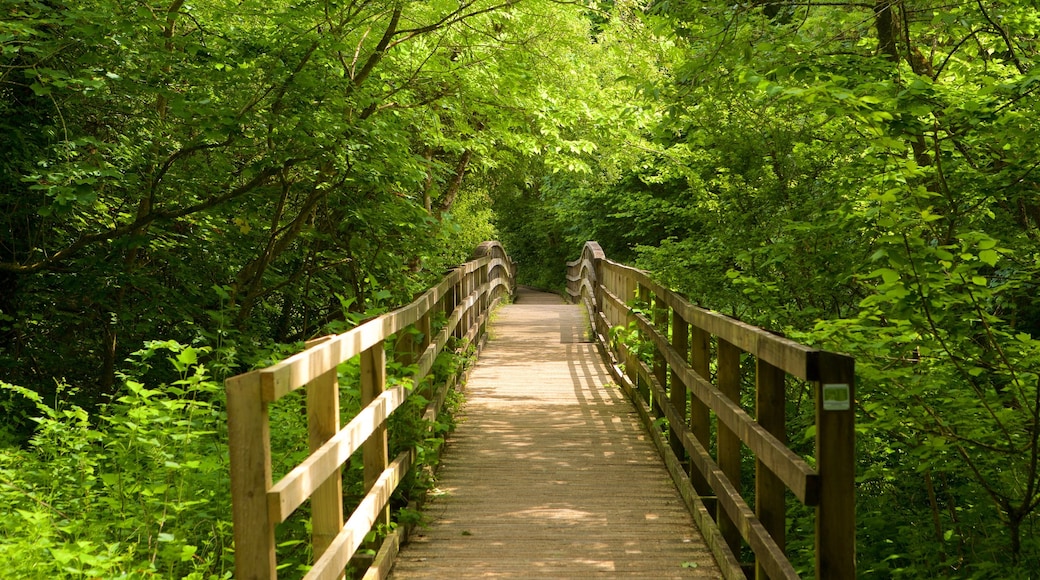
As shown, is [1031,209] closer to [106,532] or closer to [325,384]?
[325,384]

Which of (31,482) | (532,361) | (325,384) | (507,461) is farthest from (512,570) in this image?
(532,361)

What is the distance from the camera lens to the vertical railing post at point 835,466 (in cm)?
287

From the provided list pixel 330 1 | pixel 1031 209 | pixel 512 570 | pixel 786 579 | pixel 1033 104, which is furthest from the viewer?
pixel 1031 209

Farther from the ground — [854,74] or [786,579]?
[854,74]

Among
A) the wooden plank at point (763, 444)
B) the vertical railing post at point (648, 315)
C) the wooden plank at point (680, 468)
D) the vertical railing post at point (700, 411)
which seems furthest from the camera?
the vertical railing post at point (648, 315)

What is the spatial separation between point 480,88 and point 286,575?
20.3 ft

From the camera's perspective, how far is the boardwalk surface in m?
4.50

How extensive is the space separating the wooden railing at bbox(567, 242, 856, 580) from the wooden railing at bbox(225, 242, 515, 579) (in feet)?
5.11

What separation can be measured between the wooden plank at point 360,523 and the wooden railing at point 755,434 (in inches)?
61.7

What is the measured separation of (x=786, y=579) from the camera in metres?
3.16

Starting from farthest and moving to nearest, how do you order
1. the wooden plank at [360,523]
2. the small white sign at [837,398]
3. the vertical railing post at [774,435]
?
1. the vertical railing post at [774,435]
2. the wooden plank at [360,523]
3. the small white sign at [837,398]

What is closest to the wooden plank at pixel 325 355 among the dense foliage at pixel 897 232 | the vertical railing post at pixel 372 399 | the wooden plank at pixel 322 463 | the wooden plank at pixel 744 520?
the vertical railing post at pixel 372 399

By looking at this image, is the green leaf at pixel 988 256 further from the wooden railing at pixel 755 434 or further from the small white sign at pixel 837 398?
the small white sign at pixel 837 398

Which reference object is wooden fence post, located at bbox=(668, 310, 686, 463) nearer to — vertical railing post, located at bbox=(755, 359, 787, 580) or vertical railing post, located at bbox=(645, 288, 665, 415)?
vertical railing post, located at bbox=(645, 288, 665, 415)
